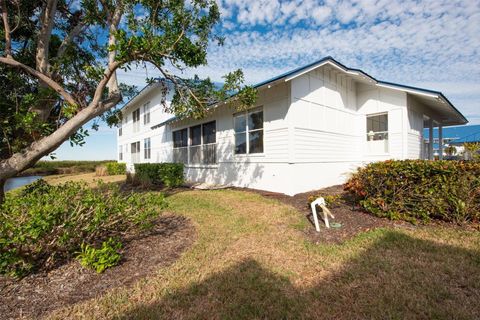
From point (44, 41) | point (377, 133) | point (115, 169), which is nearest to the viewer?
point (44, 41)

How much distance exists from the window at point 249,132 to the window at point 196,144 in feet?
5.93

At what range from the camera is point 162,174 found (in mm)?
11945

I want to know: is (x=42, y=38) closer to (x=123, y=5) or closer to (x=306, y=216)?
(x=123, y=5)

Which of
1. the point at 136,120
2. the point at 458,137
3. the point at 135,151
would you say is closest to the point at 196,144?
the point at 135,151

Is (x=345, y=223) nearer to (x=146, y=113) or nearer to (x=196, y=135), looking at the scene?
(x=196, y=135)

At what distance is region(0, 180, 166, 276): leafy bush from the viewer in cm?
296

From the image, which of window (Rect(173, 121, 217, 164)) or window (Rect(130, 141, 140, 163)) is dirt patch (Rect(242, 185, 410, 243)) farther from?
window (Rect(130, 141, 140, 163))

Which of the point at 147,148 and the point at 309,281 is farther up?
the point at 147,148

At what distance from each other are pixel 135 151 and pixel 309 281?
23852 mm

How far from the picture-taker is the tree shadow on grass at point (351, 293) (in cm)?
259

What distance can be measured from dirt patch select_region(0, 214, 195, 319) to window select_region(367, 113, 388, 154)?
10.5 metres

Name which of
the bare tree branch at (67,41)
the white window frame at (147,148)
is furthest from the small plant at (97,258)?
the white window frame at (147,148)

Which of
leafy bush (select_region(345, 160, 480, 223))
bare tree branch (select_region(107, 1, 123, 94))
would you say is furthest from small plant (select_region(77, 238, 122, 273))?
leafy bush (select_region(345, 160, 480, 223))

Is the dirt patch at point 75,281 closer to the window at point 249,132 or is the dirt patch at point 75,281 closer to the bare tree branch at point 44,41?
the bare tree branch at point 44,41
